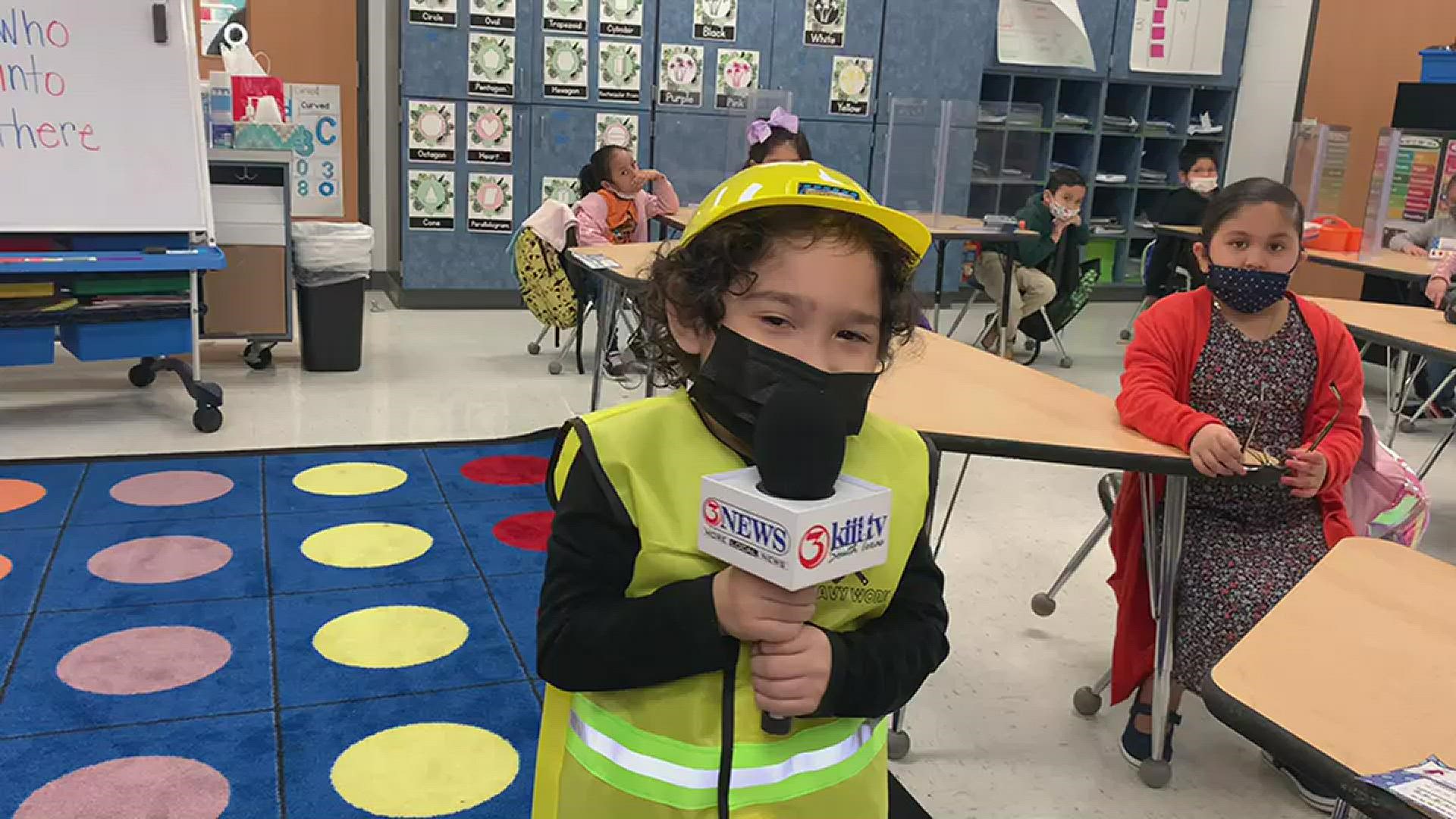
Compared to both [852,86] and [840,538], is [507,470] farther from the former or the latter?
[852,86]

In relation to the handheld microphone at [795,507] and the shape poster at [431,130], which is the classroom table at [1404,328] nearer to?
the handheld microphone at [795,507]

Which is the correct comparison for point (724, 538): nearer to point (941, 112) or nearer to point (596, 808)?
point (596, 808)

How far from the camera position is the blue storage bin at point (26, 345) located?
12.4 feet

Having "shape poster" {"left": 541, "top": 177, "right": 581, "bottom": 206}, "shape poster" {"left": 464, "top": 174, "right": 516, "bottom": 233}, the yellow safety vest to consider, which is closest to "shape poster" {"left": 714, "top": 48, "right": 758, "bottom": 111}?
"shape poster" {"left": 541, "top": 177, "right": 581, "bottom": 206}

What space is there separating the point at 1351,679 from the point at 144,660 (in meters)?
2.18

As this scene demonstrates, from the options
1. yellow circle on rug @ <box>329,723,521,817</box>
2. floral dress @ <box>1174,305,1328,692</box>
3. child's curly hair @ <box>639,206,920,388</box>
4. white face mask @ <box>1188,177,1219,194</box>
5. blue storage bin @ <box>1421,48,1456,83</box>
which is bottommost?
yellow circle on rug @ <box>329,723,521,817</box>

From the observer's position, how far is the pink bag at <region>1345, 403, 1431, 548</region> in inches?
83.7

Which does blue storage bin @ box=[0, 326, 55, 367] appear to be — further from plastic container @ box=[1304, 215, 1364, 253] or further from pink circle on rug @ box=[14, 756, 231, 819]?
plastic container @ box=[1304, 215, 1364, 253]

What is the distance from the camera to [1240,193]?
208 centimetres

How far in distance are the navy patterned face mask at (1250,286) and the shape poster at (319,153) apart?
5.62 m

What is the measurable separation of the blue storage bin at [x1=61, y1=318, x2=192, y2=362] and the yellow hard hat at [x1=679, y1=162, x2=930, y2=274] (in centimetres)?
355

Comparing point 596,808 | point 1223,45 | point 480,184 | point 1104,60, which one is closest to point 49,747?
point 596,808

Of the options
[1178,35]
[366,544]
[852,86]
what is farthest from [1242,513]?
[1178,35]

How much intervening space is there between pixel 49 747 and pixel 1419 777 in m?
2.06
